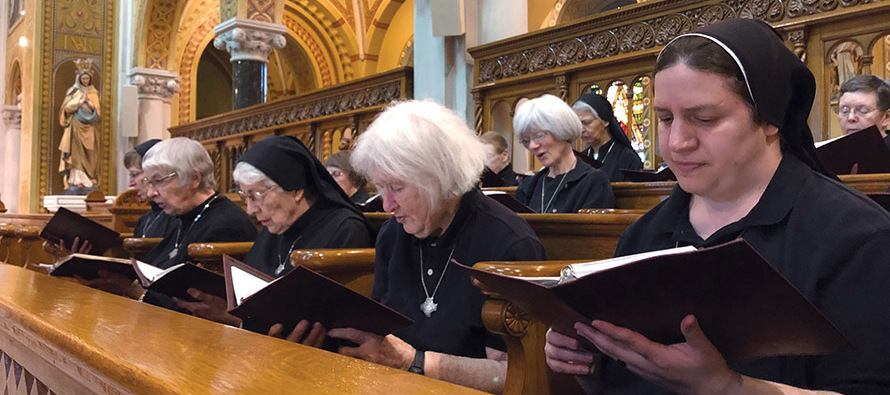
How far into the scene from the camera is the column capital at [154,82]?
15.0 meters

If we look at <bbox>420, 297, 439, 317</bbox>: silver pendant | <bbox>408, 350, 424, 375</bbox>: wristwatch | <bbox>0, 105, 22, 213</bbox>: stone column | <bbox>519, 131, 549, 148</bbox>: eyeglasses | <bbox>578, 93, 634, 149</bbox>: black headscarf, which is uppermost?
<bbox>0, 105, 22, 213</bbox>: stone column

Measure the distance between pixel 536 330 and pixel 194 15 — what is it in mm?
19075

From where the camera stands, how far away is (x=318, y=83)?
20.7 metres

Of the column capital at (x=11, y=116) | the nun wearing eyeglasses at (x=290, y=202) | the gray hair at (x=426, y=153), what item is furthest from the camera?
the column capital at (x=11, y=116)

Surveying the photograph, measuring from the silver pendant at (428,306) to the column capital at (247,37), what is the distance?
34.5 ft

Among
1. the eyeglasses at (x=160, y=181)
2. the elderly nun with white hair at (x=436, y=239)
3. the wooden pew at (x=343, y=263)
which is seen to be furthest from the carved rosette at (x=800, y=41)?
the eyeglasses at (x=160, y=181)

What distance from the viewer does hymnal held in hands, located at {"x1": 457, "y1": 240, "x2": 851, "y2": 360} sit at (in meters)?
1.00

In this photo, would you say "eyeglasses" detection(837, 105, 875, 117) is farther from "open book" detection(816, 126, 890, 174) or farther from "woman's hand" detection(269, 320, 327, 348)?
"woman's hand" detection(269, 320, 327, 348)

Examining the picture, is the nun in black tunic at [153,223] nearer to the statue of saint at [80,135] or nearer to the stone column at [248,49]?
the stone column at [248,49]

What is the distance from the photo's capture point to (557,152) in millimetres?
3873

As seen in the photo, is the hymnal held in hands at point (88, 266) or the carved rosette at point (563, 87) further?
the carved rosette at point (563, 87)

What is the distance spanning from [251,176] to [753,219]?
83.4 inches

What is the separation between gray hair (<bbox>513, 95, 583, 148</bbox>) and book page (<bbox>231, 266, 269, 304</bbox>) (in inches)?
76.0

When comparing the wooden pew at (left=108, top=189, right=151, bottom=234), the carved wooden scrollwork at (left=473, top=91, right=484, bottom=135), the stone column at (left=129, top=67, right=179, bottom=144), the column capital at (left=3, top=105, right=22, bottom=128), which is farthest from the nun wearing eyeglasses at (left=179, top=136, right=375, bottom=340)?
the column capital at (left=3, top=105, right=22, bottom=128)
